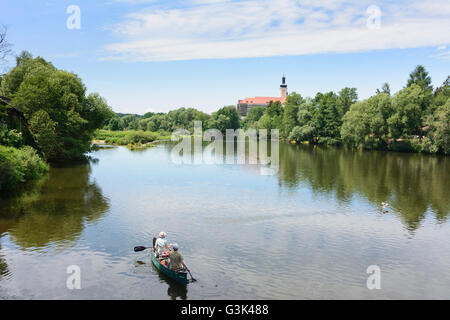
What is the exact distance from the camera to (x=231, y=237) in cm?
1920

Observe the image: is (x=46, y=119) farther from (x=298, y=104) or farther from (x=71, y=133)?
(x=298, y=104)

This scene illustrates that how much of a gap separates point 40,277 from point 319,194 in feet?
71.4

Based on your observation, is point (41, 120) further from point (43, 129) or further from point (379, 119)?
point (379, 119)

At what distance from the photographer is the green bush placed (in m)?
26.3

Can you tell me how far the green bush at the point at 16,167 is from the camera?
86.3ft

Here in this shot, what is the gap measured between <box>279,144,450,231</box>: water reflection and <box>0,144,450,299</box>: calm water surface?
24cm

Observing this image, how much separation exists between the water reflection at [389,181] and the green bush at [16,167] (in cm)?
2266

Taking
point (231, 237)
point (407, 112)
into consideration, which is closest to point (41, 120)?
point (231, 237)

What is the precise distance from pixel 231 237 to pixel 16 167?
759 inches

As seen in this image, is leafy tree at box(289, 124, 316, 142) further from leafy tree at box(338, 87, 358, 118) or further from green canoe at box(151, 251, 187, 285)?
green canoe at box(151, 251, 187, 285)

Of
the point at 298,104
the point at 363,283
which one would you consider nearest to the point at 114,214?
the point at 363,283

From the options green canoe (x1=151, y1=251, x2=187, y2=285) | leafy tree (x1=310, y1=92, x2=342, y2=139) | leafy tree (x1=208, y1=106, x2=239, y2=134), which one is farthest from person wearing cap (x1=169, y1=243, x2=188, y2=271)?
leafy tree (x1=208, y1=106, x2=239, y2=134)

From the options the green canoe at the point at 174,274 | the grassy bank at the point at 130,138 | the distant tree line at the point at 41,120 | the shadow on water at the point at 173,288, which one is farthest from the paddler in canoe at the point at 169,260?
the grassy bank at the point at 130,138

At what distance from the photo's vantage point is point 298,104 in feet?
356
